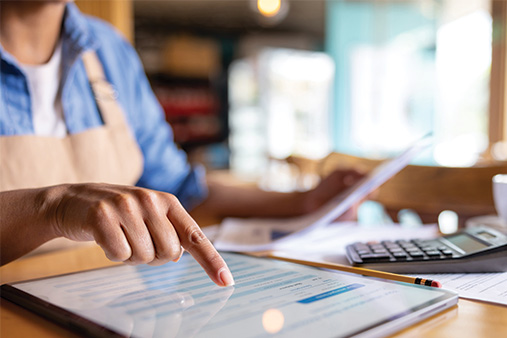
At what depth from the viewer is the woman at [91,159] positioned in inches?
17.9

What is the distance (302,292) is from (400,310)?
0.30 ft

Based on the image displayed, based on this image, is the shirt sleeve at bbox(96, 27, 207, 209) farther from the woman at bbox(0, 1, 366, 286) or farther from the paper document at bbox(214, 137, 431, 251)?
the paper document at bbox(214, 137, 431, 251)

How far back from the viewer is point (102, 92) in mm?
1064

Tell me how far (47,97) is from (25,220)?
480 mm

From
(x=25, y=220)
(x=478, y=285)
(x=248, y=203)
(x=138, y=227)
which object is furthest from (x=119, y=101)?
(x=478, y=285)

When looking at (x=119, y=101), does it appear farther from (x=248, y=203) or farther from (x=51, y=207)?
(x=51, y=207)

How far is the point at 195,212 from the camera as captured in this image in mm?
1174

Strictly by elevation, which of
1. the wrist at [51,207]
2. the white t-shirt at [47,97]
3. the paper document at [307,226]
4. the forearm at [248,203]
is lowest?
the forearm at [248,203]

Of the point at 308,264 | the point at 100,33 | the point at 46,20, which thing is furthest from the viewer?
the point at 100,33

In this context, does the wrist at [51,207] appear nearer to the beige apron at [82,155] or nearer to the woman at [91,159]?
the woman at [91,159]

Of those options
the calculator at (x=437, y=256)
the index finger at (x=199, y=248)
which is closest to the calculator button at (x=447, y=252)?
the calculator at (x=437, y=256)

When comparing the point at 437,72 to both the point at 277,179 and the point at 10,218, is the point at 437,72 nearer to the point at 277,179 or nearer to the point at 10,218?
the point at 277,179

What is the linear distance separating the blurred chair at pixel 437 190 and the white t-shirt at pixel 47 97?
57 centimetres

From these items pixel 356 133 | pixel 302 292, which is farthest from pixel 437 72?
pixel 302 292
